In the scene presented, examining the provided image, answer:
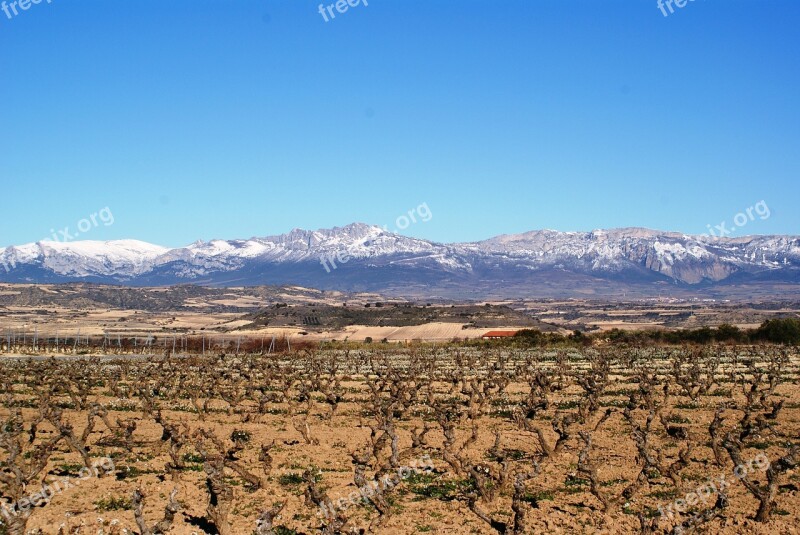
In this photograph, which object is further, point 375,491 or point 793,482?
point 793,482

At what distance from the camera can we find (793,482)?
19.9 metres

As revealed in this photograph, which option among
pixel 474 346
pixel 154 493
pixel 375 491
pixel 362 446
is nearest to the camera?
pixel 375 491

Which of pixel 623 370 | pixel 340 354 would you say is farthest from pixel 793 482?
pixel 340 354

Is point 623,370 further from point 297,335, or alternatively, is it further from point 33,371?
point 297,335

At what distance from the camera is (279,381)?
46.3 meters

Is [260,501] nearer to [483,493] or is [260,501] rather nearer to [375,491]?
[375,491]

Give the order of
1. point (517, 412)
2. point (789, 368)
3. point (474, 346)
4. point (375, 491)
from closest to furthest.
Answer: point (375, 491), point (517, 412), point (789, 368), point (474, 346)

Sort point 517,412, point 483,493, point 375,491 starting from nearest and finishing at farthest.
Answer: point 375,491, point 483,493, point 517,412

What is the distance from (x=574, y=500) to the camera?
1862cm

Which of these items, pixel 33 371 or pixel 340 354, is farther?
pixel 340 354

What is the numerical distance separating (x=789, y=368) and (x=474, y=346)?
134 ft

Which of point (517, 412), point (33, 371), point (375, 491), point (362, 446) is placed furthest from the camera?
point (33, 371)

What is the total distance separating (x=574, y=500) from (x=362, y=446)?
9.05 m

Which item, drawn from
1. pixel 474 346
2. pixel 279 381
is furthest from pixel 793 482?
pixel 474 346
